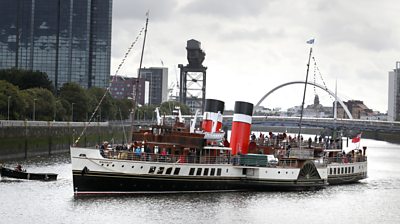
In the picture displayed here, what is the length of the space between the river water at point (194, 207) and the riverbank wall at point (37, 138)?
59.9 feet

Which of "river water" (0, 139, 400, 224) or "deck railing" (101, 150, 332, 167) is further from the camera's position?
"deck railing" (101, 150, 332, 167)

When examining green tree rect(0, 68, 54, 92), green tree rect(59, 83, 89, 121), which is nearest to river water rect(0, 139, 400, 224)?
green tree rect(59, 83, 89, 121)

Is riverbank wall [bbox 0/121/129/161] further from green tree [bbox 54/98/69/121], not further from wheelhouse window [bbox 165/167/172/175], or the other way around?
wheelhouse window [bbox 165/167/172/175]

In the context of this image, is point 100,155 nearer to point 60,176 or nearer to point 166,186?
point 166,186

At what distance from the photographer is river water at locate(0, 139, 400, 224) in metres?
48.5

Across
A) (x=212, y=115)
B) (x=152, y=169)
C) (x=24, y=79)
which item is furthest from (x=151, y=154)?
(x=24, y=79)

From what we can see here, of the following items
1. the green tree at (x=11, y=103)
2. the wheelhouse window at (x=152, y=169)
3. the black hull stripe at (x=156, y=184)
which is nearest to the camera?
the black hull stripe at (x=156, y=184)

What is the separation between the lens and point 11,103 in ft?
360

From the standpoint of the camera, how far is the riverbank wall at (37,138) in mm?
88562

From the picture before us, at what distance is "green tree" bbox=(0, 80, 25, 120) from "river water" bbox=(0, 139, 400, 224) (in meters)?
43.3

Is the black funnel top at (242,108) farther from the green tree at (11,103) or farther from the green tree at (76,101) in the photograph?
the green tree at (76,101)

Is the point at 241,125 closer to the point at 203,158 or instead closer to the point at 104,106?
the point at 203,158

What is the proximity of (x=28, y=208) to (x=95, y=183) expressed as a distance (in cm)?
519

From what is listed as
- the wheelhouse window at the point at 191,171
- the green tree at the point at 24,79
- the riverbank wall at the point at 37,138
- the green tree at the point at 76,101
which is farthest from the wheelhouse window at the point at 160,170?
the green tree at the point at 24,79
